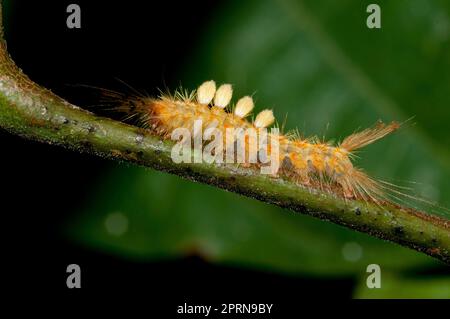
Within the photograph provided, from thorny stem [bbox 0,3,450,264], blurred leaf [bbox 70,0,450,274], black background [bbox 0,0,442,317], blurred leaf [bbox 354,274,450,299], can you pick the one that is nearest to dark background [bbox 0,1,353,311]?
black background [bbox 0,0,442,317]

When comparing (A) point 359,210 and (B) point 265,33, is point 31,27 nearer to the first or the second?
(B) point 265,33

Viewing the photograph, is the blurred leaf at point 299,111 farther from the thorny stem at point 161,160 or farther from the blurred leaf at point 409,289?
the thorny stem at point 161,160

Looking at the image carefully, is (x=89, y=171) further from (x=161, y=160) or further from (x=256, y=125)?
(x=161, y=160)

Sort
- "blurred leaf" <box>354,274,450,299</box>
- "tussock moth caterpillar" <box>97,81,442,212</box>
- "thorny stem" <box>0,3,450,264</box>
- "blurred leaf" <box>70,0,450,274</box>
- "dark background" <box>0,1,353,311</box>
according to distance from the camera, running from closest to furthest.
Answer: "thorny stem" <box>0,3,450,264</box>
"tussock moth caterpillar" <box>97,81,442,212</box>
"blurred leaf" <box>354,274,450,299</box>
"dark background" <box>0,1,353,311</box>
"blurred leaf" <box>70,0,450,274</box>

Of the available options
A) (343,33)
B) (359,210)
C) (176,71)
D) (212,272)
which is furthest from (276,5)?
(359,210)

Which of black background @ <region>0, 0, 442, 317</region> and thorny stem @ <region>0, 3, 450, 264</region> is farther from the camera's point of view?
black background @ <region>0, 0, 442, 317</region>

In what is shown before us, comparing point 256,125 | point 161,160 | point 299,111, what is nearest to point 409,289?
point 299,111

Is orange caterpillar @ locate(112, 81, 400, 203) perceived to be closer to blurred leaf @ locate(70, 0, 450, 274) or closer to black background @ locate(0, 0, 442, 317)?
black background @ locate(0, 0, 442, 317)
